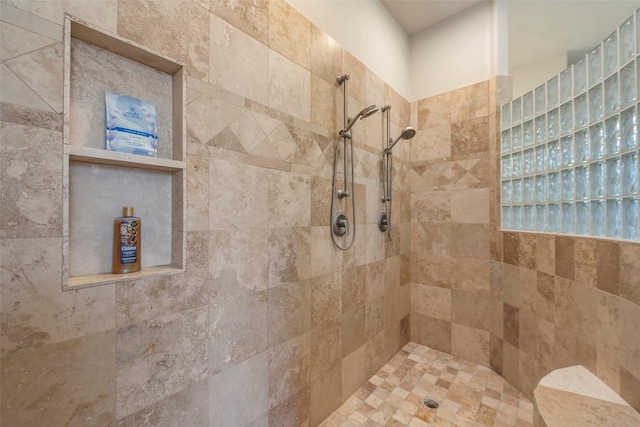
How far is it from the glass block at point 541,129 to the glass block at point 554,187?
234 mm

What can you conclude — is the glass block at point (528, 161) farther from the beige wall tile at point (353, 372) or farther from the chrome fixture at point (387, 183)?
the beige wall tile at point (353, 372)

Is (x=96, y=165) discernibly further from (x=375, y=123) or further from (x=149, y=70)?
(x=375, y=123)

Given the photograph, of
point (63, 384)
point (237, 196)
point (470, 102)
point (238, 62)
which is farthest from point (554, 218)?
point (63, 384)

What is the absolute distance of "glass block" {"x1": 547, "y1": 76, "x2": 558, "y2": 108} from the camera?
1.45 meters

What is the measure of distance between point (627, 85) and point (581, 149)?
1.06 feet

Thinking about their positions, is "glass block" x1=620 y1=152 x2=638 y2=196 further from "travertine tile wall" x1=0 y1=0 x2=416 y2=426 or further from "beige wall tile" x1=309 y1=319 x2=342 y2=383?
"beige wall tile" x1=309 y1=319 x2=342 y2=383

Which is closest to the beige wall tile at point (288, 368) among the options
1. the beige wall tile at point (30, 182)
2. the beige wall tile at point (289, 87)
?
the beige wall tile at point (30, 182)

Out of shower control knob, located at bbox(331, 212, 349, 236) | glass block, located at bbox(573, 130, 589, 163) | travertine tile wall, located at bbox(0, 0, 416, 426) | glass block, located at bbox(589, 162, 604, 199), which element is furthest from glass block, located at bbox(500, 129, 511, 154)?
shower control knob, located at bbox(331, 212, 349, 236)

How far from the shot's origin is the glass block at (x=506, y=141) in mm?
1799

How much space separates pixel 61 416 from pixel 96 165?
68 cm

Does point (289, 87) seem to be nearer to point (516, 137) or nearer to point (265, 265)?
point (265, 265)

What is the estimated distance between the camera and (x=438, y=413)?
1.44m

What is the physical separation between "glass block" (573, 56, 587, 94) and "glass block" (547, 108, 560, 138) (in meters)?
0.15

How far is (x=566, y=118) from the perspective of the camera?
4.56 ft
